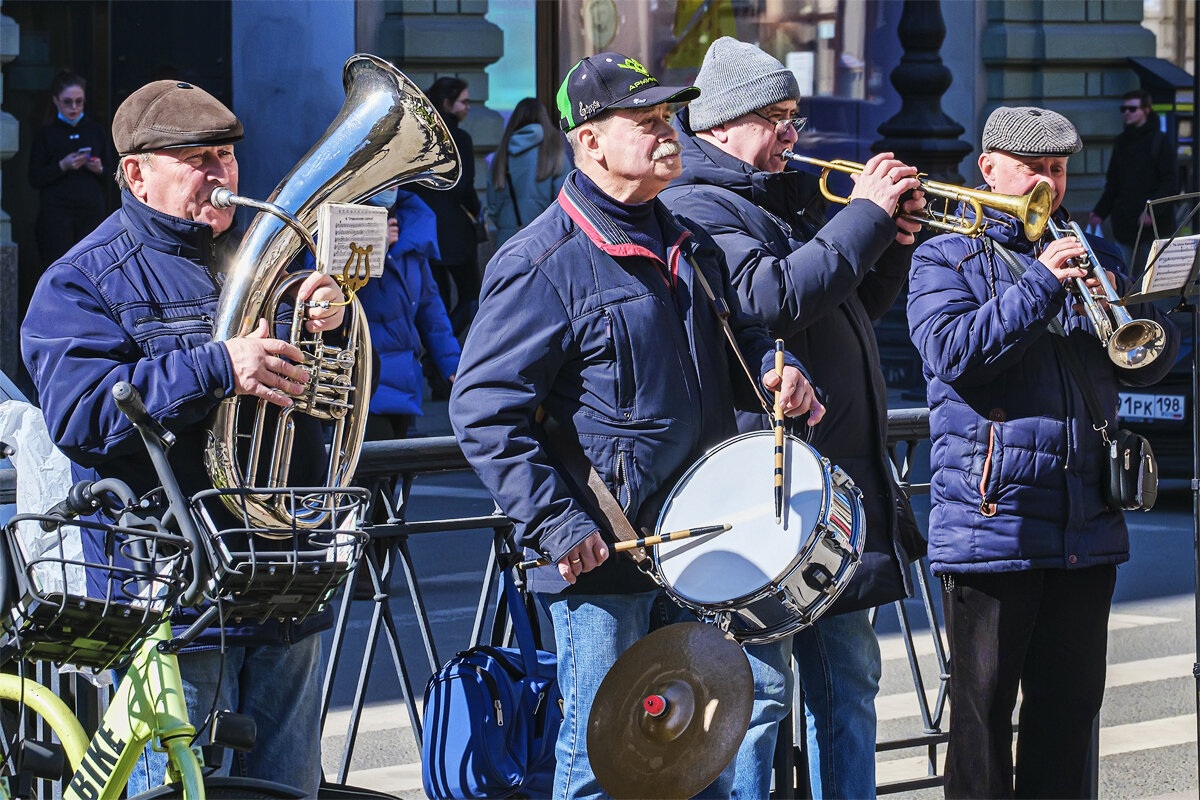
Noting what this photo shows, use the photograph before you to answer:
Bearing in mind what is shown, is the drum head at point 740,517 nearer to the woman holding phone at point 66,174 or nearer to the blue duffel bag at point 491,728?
the blue duffel bag at point 491,728

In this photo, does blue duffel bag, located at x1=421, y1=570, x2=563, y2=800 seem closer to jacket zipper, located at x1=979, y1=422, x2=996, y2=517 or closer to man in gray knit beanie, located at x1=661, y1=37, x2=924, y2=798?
man in gray knit beanie, located at x1=661, y1=37, x2=924, y2=798

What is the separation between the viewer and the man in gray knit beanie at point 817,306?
162 inches

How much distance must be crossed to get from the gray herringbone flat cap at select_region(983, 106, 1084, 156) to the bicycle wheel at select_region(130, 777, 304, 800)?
2507 millimetres

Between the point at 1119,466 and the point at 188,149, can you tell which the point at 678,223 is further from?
→ the point at 1119,466

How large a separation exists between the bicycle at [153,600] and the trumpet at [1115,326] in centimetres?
206

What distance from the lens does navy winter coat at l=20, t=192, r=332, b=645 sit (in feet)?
11.4

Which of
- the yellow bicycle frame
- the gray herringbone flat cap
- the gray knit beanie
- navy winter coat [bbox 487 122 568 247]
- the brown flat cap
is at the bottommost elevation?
the yellow bicycle frame

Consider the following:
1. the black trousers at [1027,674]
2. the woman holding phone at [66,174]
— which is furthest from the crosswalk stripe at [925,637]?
the woman holding phone at [66,174]

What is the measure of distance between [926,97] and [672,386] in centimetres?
1210

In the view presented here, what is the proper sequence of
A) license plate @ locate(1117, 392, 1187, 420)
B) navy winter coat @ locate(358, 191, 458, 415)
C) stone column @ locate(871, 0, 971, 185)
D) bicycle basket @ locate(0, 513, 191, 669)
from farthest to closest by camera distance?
stone column @ locate(871, 0, 971, 185) < license plate @ locate(1117, 392, 1187, 420) < navy winter coat @ locate(358, 191, 458, 415) < bicycle basket @ locate(0, 513, 191, 669)

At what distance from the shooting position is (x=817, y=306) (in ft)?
13.4

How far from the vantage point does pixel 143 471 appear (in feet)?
11.8

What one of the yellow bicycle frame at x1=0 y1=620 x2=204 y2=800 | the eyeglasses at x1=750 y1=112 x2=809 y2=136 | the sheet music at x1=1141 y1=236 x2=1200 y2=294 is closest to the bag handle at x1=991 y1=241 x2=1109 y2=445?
the sheet music at x1=1141 y1=236 x2=1200 y2=294

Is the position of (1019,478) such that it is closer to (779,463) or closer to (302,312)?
(779,463)
